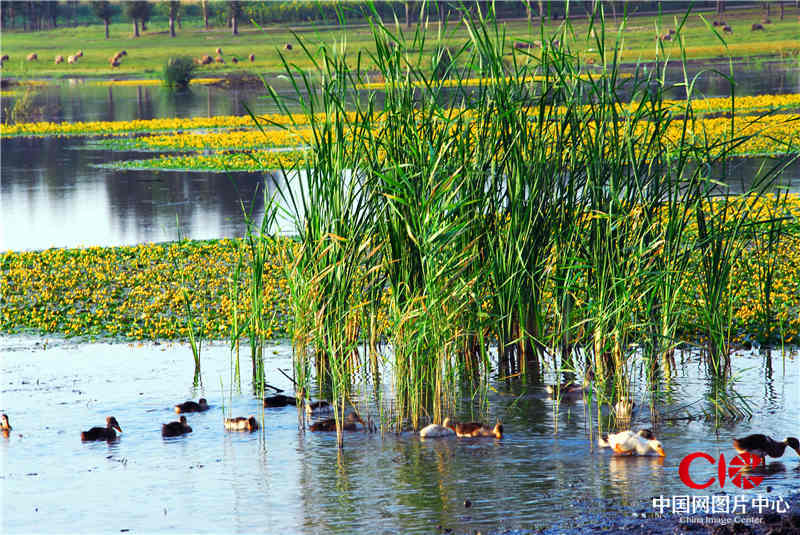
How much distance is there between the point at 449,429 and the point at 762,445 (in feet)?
7.91

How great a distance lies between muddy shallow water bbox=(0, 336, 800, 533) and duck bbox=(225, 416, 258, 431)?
0.29 ft

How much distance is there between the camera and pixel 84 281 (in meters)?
14.6

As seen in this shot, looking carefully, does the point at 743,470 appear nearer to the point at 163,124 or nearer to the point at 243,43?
the point at 163,124

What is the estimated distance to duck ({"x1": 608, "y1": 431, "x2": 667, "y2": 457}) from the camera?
7742mm

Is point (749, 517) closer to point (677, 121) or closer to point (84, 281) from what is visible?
point (84, 281)

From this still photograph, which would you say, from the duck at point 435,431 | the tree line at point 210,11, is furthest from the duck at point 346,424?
the tree line at point 210,11

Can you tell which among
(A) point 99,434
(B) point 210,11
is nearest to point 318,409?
(A) point 99,434

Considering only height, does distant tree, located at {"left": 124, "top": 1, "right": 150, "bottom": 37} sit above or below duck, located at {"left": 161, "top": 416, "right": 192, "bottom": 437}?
above

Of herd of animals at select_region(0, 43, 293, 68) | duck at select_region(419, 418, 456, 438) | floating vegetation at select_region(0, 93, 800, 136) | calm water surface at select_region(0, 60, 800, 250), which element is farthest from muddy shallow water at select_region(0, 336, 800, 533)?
herd of animals at select_region(0, 43, 293, 68)

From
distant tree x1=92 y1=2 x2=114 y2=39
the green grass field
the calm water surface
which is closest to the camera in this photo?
the calm water surface

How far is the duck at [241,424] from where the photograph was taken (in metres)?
8.70

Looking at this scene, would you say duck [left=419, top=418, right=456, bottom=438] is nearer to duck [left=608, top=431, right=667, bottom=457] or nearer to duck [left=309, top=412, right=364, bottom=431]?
duck [left=309, top=412, right=364, bottom=431]

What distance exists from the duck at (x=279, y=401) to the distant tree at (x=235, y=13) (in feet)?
318

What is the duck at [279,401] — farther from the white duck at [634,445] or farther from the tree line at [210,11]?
the tree line at [210,11]
